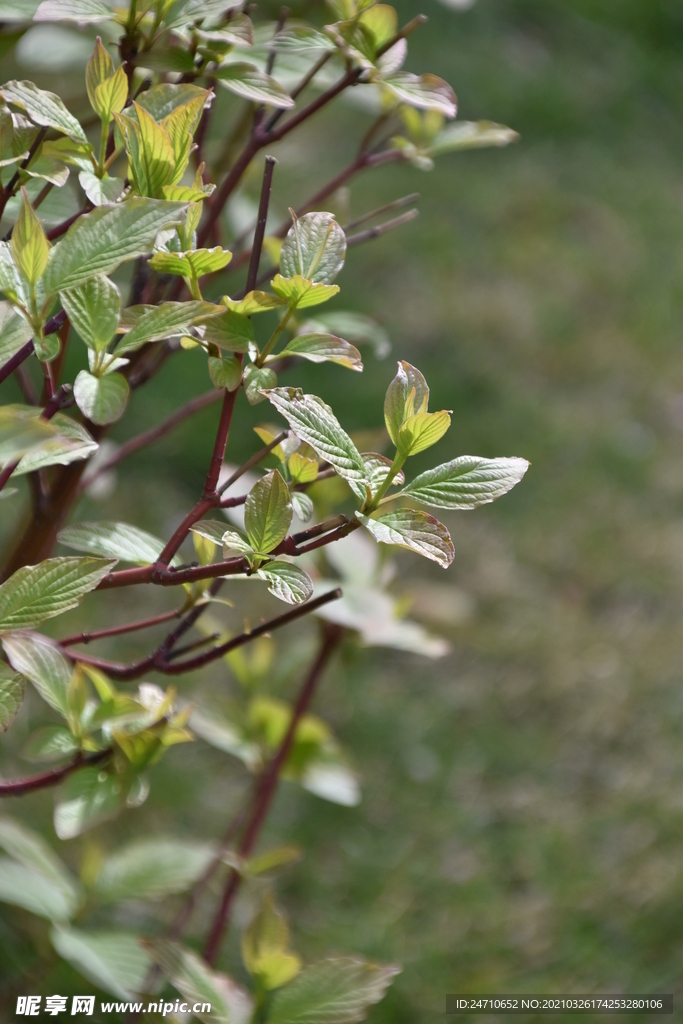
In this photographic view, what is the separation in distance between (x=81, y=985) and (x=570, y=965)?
25.2 inches

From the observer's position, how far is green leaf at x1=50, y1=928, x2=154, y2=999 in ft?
2.71

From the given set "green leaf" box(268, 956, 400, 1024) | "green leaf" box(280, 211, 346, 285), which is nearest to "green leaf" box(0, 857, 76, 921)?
"green leaf" box(268, 956, 400, 1024)

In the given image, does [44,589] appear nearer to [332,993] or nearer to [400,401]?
[400,401]

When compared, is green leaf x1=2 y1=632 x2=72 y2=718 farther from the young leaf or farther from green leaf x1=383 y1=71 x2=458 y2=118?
green leaf x1=383 y1=71 x2=458 y2=118

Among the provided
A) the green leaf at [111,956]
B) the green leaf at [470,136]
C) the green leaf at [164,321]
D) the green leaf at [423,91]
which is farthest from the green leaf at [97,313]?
the green leaf at [111,956]

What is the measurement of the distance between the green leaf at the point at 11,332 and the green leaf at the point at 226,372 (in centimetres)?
10

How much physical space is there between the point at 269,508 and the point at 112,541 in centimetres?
14

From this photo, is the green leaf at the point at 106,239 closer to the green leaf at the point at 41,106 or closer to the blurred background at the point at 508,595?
the green leaf at the point at 41,106

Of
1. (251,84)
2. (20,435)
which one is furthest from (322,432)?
(251,84)

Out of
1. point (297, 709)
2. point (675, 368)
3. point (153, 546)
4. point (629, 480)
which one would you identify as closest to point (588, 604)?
point (629, 480)

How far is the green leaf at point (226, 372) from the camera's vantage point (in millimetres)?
532

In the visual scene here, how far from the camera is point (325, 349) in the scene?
22.4 inches

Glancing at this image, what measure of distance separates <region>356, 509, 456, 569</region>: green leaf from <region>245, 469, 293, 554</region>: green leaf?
1.9 inches

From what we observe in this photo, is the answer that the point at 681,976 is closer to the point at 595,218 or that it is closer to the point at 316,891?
the point at 316,891
